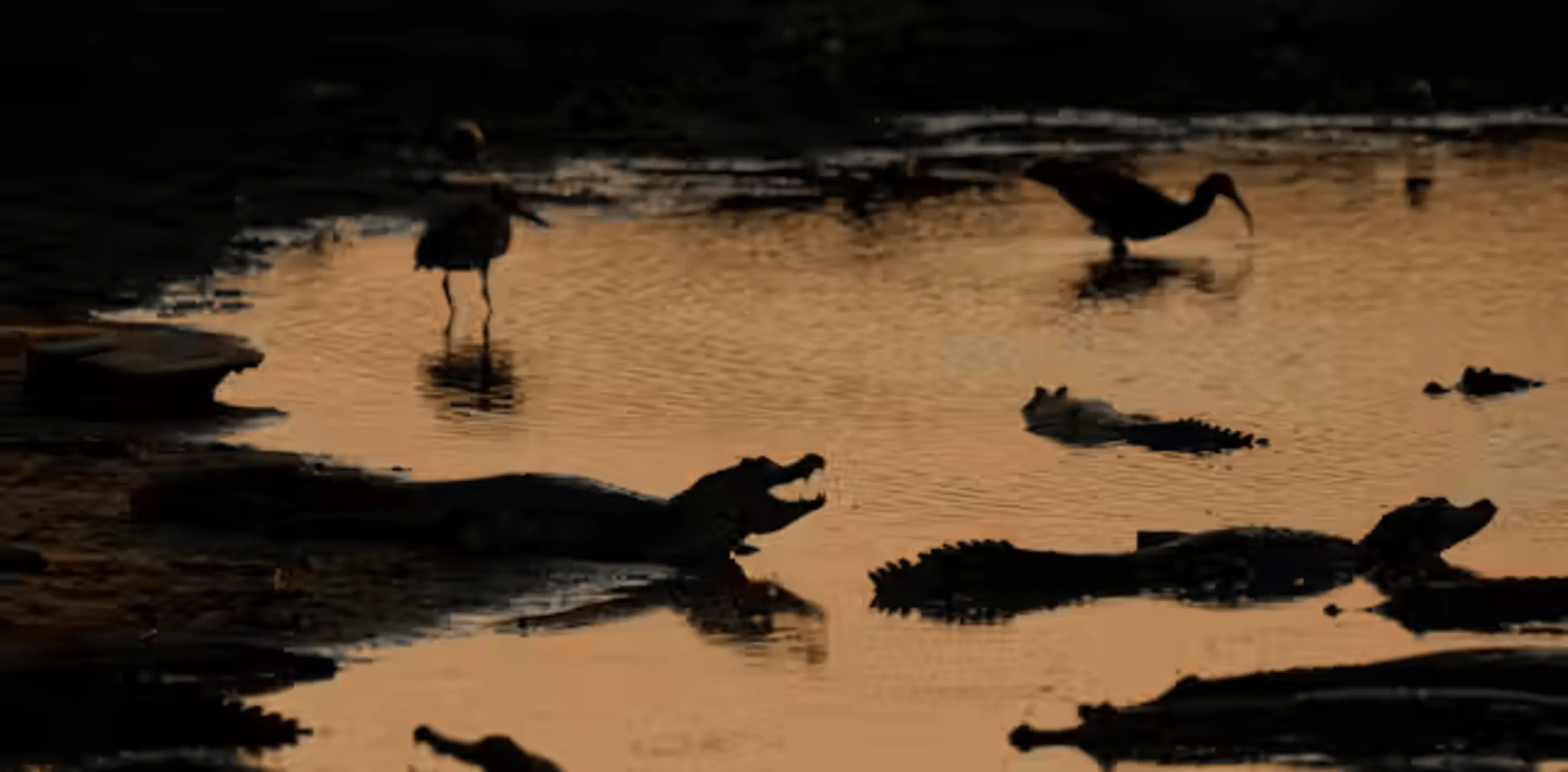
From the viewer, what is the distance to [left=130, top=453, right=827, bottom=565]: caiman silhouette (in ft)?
47.5

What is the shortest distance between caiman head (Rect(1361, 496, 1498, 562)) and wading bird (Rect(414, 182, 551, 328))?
28.1 ft

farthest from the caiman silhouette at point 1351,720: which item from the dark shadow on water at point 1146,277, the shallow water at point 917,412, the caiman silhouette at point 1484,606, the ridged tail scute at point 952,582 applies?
the dark shadow on water at point 1146,277

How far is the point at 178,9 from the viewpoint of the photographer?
141 ft

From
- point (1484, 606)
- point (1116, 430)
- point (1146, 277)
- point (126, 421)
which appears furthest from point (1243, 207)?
point (1484, 606)

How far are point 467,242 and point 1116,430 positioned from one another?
18.6ft

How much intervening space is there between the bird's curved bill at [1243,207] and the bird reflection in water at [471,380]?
6313 mm

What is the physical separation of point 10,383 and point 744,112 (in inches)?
641

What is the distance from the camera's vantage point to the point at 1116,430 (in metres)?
17.6

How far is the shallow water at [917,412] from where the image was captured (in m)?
12.4

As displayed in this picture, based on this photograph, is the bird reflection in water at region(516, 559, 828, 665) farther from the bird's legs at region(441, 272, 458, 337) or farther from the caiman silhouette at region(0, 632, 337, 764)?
the bird's legs at region(441, 272, 458, 337)

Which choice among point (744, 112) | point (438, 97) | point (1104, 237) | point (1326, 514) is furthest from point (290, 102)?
point (1326, 514)

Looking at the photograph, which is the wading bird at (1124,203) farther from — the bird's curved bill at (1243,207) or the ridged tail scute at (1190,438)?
the ridged tail scute at (1190,438)

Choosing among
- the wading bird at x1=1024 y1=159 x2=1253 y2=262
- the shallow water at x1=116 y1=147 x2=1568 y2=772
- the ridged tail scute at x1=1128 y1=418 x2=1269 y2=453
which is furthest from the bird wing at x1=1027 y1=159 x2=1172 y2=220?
the ridged tail scute at x1=1128 y1=418 x2=1269 y2=453

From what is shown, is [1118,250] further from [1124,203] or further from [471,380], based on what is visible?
[471,380]
